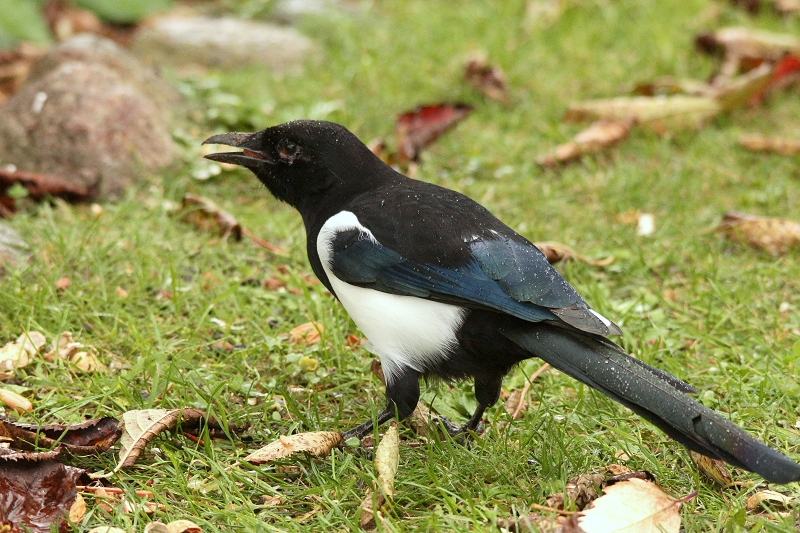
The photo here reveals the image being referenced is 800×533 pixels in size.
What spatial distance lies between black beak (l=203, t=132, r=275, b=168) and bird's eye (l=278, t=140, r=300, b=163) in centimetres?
5

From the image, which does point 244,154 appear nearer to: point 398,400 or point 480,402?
point 398,400

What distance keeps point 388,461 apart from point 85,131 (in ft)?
9.06

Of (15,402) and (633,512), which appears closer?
(633,512)

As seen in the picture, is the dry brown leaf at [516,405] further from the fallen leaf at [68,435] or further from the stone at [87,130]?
the stone at [87,130]

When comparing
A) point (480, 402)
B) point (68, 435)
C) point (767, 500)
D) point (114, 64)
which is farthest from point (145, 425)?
point (114, 64)

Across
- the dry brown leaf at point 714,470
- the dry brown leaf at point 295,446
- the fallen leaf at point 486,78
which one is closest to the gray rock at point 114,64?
the fallen leaf at point 486,78

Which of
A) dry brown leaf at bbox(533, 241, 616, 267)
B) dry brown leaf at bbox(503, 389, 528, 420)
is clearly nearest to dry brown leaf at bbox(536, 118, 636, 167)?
dry brown leaf at bbox(533, 241, 616, 267)

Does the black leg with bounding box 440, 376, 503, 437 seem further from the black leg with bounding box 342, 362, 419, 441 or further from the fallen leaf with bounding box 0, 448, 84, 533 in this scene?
the fallen leaf with bounding box 0, 448, 84, 533

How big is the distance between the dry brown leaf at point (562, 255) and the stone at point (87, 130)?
197 cm

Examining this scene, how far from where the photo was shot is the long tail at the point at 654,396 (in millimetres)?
2168

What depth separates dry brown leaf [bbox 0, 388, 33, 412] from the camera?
9.30 ft

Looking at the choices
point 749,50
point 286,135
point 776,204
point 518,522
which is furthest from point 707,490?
point 749,50

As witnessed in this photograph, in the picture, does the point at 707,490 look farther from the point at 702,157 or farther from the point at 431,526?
the point at 702,157

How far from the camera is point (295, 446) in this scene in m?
2.61
